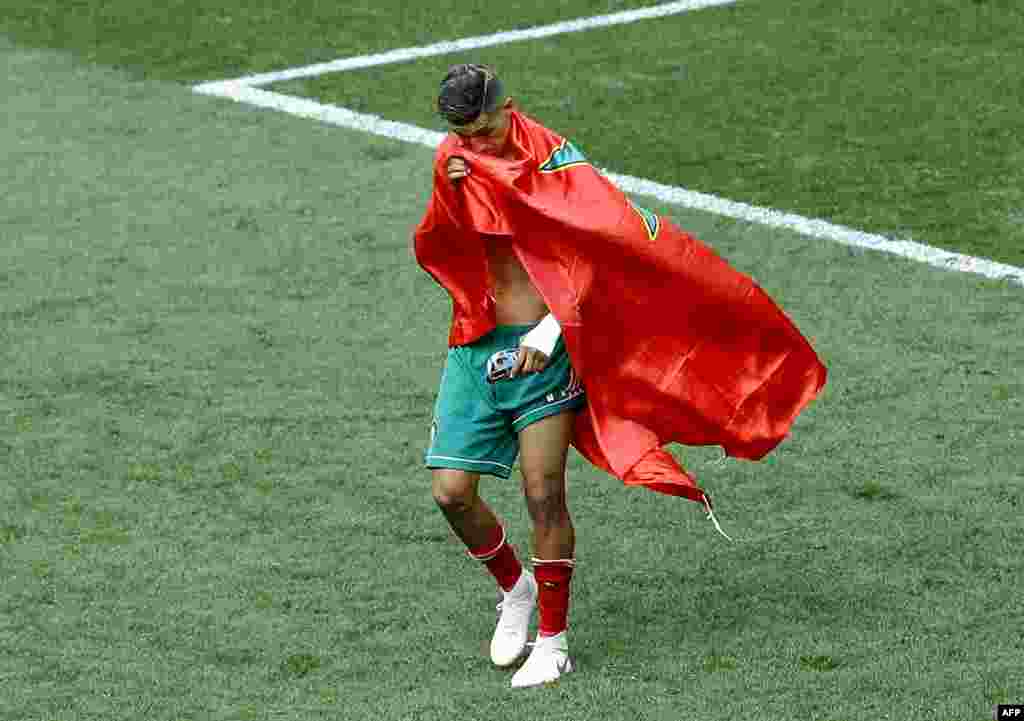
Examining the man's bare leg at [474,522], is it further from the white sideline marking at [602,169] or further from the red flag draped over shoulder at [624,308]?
the white sideline marking at [602,169]

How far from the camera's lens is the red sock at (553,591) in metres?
6.44

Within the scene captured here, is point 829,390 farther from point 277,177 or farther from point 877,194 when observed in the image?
point 277,177

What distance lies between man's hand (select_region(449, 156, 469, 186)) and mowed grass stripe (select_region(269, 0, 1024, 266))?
463 centimetres

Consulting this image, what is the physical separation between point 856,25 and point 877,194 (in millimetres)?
3293

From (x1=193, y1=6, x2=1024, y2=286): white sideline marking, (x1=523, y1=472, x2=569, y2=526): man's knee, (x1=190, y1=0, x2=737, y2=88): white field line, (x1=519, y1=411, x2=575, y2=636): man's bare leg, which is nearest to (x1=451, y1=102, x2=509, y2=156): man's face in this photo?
(x1=519, y1=411, x2=575, y2=636): man's bare leg

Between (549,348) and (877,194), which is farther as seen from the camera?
(877,194)

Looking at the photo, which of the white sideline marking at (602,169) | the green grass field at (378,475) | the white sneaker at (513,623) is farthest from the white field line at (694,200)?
the white sneaker at (513,623)

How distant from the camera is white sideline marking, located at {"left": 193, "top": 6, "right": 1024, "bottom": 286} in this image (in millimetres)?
10211

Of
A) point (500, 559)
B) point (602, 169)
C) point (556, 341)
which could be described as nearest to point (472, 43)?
point (602, 169)

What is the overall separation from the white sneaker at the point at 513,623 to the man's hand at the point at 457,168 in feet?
4.37

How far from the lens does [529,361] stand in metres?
6.25

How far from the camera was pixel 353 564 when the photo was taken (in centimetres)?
739

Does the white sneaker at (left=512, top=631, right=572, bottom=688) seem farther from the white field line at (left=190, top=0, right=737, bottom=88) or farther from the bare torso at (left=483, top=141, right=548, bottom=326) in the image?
the white field line at (left=190, top=0, right=737, bottom=88)

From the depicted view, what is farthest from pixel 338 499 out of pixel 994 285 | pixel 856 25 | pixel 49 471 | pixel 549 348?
pixel 856 25
